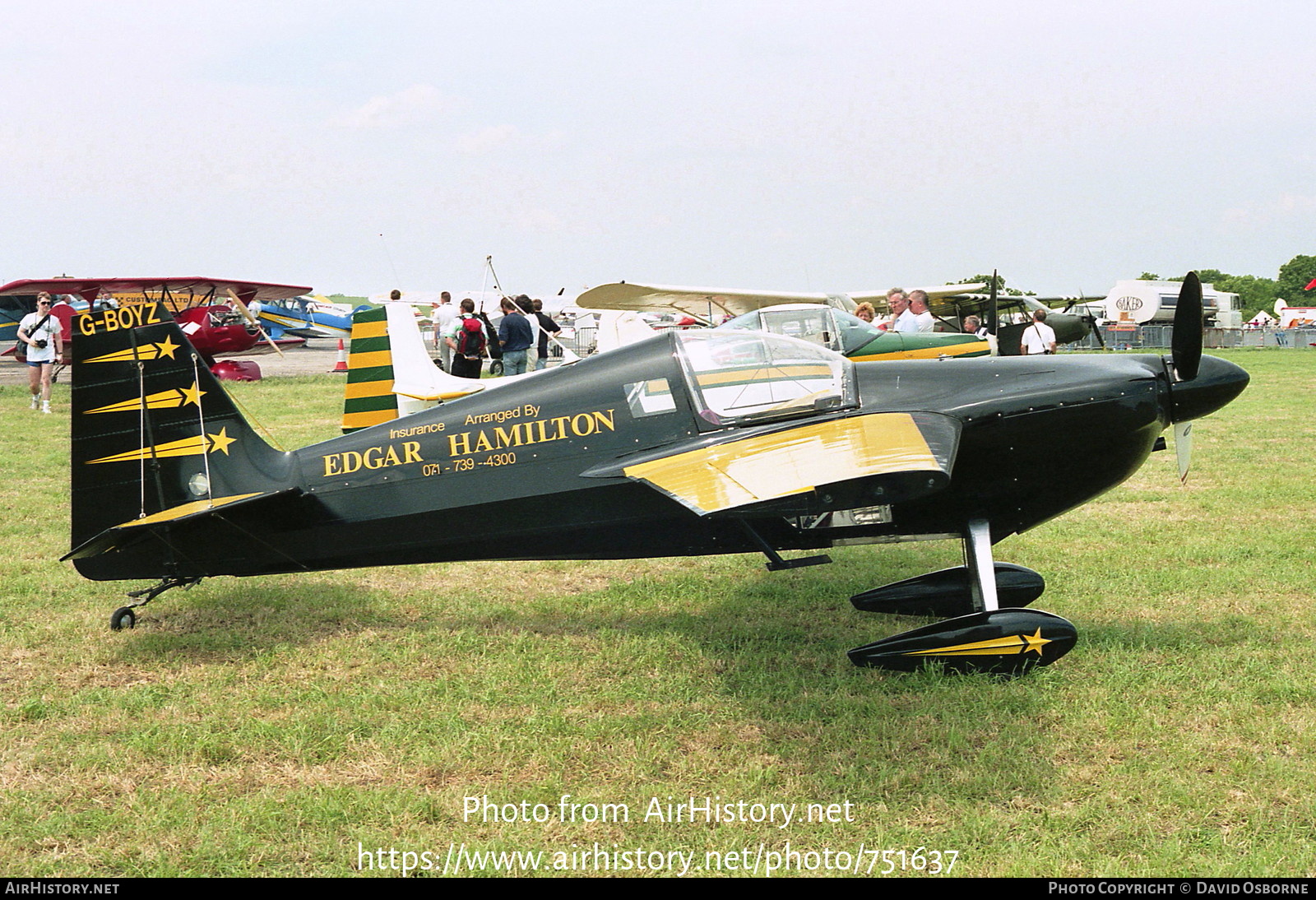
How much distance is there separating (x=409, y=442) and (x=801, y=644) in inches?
95.9

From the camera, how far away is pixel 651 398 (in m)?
5.23

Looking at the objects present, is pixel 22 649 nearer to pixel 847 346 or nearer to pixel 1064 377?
pixel 1064 377

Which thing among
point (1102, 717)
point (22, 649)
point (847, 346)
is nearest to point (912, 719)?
point (1102, 717)

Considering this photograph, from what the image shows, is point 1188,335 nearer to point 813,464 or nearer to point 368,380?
point 813,464

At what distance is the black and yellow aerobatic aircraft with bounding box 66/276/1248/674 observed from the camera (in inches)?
198

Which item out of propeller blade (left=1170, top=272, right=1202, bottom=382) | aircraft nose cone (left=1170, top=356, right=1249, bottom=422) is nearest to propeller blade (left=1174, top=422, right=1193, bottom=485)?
aircraft nose cone (left=1170, top=356, right=1249, bottom=422)

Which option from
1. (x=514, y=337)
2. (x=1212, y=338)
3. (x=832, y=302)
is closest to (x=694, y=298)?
(x=832, y=302)

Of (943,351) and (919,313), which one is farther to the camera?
(919,313)

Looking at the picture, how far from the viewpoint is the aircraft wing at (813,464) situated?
149 inches

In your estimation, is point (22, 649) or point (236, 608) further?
point (236, 608)

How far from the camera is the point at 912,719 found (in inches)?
175

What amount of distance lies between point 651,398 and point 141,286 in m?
23.0

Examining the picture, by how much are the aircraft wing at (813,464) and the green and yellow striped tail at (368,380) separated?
7.28m

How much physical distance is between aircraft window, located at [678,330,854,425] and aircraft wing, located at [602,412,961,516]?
11.7 inches
